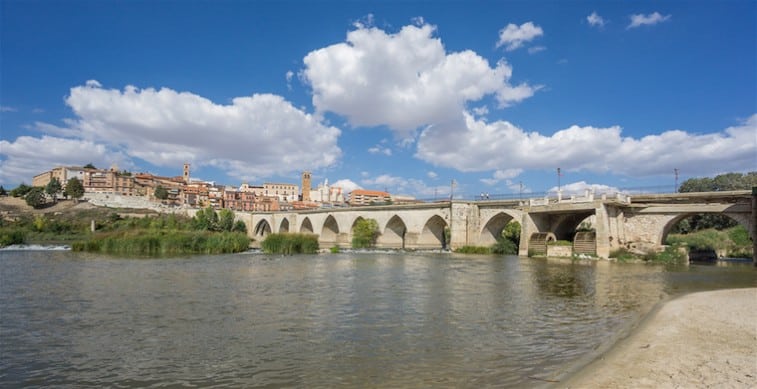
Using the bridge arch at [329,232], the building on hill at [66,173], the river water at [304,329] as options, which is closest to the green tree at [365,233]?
the bridge arch at [329,232]

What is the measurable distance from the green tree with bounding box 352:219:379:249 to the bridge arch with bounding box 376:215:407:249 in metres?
0.84

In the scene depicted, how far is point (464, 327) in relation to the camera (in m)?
10.1

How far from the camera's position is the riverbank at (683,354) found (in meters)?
5.77

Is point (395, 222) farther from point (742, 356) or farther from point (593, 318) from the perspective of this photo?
point (742, 356)

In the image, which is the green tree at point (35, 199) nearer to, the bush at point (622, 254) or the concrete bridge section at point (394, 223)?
the concrete bridge section at point (394, 223)

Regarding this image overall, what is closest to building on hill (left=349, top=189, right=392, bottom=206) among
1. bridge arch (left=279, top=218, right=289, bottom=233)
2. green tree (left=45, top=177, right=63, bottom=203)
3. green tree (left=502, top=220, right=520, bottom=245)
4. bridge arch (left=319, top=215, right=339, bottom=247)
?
bridge arch (left=279, top=218, right=289, bottom=233)

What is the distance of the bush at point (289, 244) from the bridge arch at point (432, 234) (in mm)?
14642

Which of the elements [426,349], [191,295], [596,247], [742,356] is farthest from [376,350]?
[596,247]


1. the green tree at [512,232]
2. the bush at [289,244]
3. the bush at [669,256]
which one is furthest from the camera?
the green tree at [512,232]

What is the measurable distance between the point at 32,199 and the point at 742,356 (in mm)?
113987

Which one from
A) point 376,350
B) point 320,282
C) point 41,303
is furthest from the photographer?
point 320,282

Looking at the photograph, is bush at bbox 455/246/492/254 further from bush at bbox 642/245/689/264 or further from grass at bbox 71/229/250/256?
grass at bbox 71/229/250/256

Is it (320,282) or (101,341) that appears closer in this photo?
(101,341)

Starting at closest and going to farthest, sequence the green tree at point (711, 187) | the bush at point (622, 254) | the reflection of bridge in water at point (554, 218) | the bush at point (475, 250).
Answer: the reflection of bridge in water at point (554, 218) < the bush at point (622, 254) < the bush at point (475, 250) < the green tree at point (711, 187)
